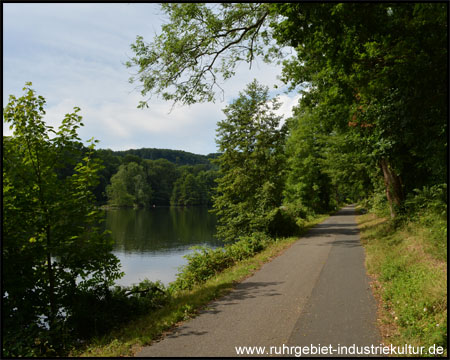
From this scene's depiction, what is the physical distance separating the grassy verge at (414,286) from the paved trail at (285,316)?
307mm

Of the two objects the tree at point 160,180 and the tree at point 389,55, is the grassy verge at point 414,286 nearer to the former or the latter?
the tree at point 389,55

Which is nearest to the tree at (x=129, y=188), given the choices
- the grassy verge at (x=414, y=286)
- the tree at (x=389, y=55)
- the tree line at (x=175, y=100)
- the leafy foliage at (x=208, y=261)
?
the leafy foliage at (x=208, y=261)

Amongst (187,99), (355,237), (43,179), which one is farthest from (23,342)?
(355,237)

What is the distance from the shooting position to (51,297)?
609 centimetres

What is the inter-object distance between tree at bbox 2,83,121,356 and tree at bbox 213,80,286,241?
40.1 feet

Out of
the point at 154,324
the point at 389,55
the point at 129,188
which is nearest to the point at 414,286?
the point at 389,55

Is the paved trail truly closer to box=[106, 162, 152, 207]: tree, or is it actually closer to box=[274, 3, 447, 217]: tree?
box=[274, 3, 447, 217]: tree

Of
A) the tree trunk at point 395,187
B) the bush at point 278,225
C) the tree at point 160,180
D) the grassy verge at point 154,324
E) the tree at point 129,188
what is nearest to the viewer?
the grassy verge at point 154,324

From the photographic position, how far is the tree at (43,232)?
5.54m

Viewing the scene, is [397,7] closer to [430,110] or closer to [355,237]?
[430,110]

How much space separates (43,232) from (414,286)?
763cm

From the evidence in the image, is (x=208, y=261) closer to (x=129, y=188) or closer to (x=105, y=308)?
(x=105, y=308)

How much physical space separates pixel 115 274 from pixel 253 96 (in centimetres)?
1576

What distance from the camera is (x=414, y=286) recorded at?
618 centimetres
